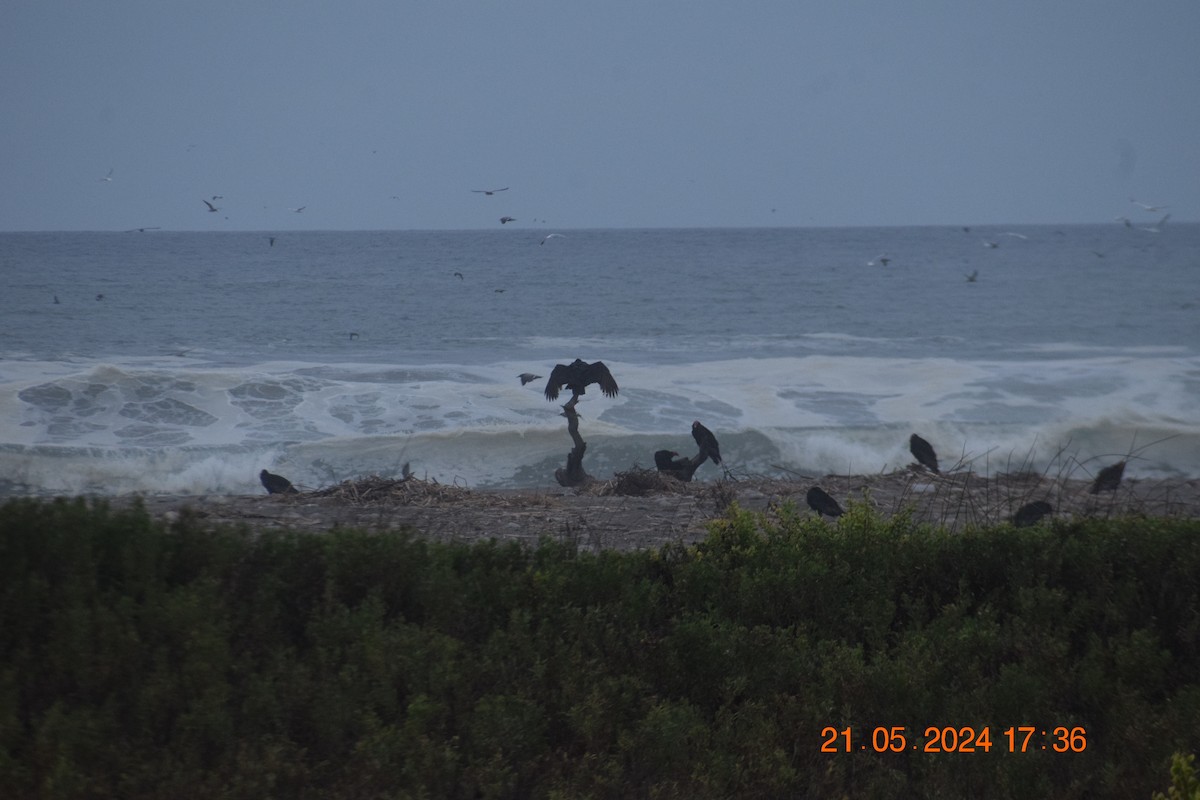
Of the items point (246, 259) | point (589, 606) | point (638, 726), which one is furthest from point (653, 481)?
point (246, 259)

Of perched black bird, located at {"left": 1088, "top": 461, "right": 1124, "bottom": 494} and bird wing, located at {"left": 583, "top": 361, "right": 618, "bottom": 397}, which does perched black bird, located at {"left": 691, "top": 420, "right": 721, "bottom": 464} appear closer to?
bird wing, located at {"left": 583, "top": 361, "right": 618, "bottom": 397}

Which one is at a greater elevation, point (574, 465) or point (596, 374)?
point (596, 374)

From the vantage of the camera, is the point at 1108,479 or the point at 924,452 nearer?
the point at 1108,479

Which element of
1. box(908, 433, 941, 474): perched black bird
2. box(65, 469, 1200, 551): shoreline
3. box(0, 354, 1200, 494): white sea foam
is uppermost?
box(908, 433, 941, 474): perched black bird

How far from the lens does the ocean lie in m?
13.4

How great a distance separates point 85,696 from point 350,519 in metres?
3.12

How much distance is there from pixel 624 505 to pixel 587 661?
3.70 m

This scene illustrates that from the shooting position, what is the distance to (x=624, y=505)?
748 cm

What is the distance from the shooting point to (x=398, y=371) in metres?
21.2

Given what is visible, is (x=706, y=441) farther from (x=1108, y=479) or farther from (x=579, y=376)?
(x=1108, y=479)

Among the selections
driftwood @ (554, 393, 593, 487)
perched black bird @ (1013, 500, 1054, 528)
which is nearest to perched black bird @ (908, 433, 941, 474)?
perched black bird @ (1013, 500, 1054, 528)
